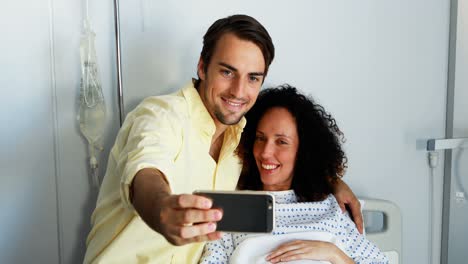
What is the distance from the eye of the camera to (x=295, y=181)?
1727 millimetres

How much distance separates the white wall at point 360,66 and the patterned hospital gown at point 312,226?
440 millimetres

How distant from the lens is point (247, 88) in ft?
4.76

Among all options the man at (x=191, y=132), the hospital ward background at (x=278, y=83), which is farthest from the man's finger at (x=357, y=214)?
the man at (x=191, y=132)

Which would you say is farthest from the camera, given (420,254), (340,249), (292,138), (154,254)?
(420,254)

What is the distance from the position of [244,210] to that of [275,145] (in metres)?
0.72

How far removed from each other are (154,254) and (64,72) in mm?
662

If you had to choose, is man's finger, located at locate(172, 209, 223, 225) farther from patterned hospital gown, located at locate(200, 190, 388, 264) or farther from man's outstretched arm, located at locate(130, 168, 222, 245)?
patterned hospital gown, located at locate(200, 190, 388, 264)

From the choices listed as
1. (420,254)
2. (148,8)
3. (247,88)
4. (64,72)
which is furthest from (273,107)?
(420,254)

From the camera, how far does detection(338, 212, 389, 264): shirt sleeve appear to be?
5.26 ft

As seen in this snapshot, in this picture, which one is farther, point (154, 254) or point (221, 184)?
point (221, 184)

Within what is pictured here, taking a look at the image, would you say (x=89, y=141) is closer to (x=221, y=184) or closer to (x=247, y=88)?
(x=221, y=184)

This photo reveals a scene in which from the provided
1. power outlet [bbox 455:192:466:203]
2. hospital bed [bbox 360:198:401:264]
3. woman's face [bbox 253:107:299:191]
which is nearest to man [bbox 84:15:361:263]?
woman's face [bbox 253:107:299:191]

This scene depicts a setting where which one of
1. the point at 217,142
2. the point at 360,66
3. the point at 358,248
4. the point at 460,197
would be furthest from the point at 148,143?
the point at 460,197

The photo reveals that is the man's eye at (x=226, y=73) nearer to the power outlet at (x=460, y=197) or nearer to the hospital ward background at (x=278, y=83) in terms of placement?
the hospital ward background at (x=278, y=83)
